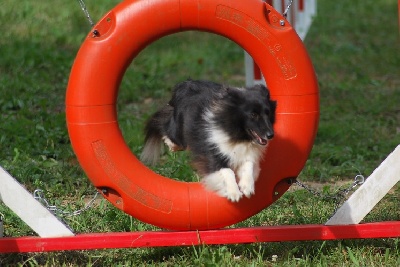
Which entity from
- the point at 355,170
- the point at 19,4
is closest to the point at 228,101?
the point at 355,170

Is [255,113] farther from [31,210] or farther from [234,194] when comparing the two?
[31,210]

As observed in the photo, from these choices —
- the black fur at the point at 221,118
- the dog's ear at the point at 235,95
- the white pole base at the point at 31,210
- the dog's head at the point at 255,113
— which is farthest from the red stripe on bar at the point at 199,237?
the dog's ear at the point at 235,95

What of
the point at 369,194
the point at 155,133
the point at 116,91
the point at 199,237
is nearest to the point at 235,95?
the point at 116,91

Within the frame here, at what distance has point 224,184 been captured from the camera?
492 centimetres

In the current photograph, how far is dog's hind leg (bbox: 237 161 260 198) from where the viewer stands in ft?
16.0

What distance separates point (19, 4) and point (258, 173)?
26.9ft

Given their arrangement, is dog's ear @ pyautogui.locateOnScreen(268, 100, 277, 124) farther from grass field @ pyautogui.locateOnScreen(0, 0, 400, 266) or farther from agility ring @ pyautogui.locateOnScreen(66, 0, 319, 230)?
grass field @ pyautogui.locateOnScreen(0, 0, 400, 266)

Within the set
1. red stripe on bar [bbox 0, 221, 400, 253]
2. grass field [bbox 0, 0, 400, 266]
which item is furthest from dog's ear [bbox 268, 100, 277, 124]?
grass field [bbox 0, 0, 400, 266]

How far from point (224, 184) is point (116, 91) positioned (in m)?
0.80

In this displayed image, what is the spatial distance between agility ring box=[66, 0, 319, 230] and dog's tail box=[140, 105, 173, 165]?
1.01m

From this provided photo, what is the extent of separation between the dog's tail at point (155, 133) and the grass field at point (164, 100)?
1.27 ft

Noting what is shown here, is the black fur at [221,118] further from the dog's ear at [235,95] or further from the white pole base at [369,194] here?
the white pole base at [369,194]

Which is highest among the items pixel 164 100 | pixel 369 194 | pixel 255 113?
pixel 255 113

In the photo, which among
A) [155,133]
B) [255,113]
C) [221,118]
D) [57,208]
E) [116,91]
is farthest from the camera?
[155,133]
